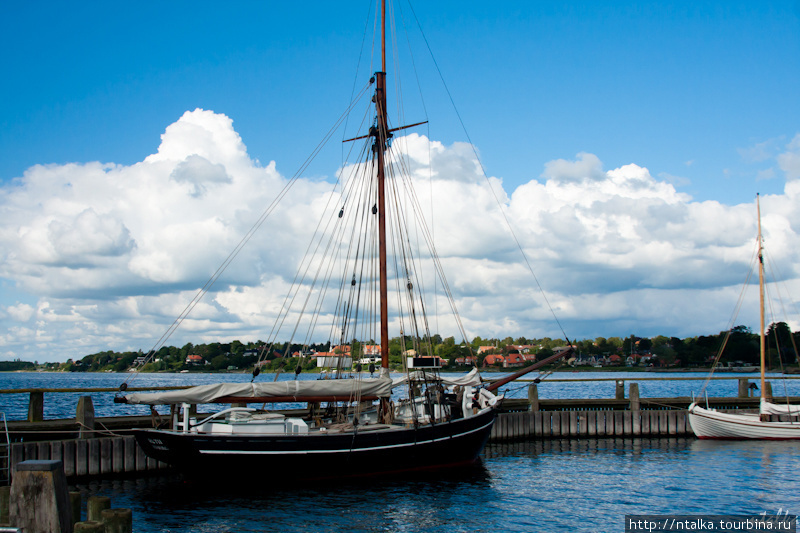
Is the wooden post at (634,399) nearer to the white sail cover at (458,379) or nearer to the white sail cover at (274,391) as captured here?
the white sail cover at (458,379)

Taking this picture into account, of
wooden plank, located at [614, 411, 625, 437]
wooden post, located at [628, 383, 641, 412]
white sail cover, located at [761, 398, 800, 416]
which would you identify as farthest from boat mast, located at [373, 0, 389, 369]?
white sail cover, located at [761, 398, 800, 416]

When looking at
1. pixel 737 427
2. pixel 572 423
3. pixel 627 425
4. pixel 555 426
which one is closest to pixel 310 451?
pixel 555 426

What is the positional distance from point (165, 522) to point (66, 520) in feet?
28.6

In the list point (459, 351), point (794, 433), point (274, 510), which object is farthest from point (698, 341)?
point (274, 510)

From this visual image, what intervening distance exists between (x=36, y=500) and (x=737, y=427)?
32831 mm

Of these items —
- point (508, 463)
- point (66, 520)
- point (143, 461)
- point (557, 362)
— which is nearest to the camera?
point (66, 520)

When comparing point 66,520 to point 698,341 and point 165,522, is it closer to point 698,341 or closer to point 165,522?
point 165,522

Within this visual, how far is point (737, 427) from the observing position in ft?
105

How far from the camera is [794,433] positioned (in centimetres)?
3147

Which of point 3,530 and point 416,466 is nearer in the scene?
point 3,530

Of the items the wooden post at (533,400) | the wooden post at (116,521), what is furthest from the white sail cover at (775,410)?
the wooden post at (116,521)

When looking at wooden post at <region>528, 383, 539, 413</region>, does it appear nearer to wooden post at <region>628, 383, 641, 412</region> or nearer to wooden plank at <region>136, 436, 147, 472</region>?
wooden post at <region>628, 383, 641, 412</region>

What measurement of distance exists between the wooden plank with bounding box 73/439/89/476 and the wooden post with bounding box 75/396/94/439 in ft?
2.07

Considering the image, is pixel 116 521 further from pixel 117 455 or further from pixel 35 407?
pixel 35 407
